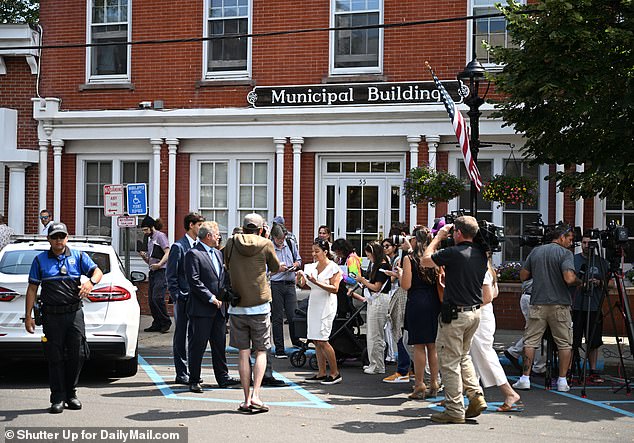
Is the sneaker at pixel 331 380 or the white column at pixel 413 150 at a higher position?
the white column at pixel 413 150

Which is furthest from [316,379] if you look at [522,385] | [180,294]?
[522,385]

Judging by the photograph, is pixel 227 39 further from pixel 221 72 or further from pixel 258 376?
pixel 258 376

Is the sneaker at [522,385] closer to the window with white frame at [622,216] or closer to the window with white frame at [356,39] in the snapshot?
the window with white frame at [622,216]

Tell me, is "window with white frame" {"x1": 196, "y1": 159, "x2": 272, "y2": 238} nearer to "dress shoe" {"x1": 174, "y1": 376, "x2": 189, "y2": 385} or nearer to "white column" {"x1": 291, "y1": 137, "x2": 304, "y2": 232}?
"white column" {"x1": 291, "y1": 137, "x2": 304, "y2": 232}

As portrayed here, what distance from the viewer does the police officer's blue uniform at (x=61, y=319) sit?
8.82 metres

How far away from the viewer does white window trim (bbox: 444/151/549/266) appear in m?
17.3

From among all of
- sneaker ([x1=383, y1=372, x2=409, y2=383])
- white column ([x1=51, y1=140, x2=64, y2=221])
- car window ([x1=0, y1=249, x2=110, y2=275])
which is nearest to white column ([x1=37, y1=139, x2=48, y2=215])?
white column ([x1=51, y1=140, x2=64, y2=221])

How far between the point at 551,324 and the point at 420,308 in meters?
1.90

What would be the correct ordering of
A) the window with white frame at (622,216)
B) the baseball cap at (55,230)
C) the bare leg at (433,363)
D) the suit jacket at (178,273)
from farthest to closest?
the window with white frame at (622,216) < the suit jacket at (178,273) < the bare leg at (433,363) < the baseball cap at (55,230)

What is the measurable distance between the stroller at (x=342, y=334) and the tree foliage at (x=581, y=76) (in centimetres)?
331

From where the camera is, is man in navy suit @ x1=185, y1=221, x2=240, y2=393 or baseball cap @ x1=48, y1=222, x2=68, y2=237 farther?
man in navy suit @ x1=185, y1=221, x2=240, y2=393

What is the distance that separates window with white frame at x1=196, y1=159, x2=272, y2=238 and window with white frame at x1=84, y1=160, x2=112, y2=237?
221 centimetres

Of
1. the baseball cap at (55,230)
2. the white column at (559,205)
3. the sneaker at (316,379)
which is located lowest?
the sneaker at (316,379)

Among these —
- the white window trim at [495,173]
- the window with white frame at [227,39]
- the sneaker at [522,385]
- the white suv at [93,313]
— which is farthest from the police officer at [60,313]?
the window with white frame at [227,39]
